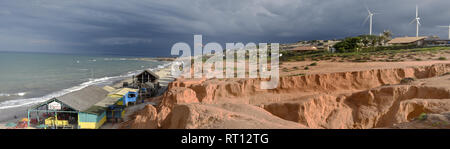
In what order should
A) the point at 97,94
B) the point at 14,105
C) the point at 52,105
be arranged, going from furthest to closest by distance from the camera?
the point at 14,105
the point at 97,94
the point at 52,105

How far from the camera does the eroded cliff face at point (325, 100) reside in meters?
8.01

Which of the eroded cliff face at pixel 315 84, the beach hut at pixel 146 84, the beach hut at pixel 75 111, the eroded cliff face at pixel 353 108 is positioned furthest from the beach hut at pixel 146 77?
the eroded cliff face at pixel 353 108

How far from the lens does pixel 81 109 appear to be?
15844 millimetres

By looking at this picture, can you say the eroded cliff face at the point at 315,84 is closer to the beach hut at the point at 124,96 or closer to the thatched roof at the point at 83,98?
the thatched roof at the point at 83,98

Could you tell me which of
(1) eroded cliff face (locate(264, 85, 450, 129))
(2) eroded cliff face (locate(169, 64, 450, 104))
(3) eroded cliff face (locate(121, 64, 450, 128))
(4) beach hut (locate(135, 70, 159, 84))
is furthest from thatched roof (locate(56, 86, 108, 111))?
(1) eroded cliff face (locate(264, 85, 450, 129))

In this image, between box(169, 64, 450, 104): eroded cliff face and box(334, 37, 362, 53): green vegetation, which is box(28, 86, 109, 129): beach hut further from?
box(334, 37, 362, 53): green vegetation

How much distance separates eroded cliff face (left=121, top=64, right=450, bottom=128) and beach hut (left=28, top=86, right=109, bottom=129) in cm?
555

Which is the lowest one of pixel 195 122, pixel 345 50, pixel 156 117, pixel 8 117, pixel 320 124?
pixel 8 117

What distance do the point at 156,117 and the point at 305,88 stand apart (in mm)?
12458
